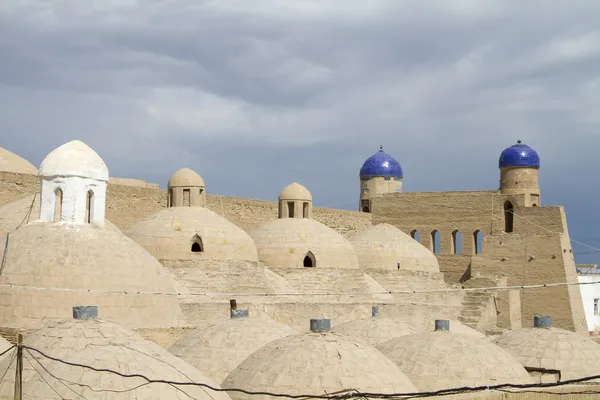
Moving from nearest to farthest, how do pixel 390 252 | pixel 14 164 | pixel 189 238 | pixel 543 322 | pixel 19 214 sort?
pixel 543 322, pixel 19 214, pixel 189 238, pixel 14 164, pixel 390 252

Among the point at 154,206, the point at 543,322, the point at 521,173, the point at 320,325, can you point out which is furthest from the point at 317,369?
the point at 521,173

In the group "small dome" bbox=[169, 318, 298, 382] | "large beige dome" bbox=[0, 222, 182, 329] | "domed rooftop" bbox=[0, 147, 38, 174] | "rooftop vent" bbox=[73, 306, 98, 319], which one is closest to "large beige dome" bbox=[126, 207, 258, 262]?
"large beige dome" bbox=[0, 222, 182, 329]

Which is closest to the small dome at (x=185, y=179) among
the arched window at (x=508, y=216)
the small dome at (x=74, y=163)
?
the small dome at (x=74, y=163)

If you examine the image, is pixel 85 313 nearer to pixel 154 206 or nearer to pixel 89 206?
pixel 89 206

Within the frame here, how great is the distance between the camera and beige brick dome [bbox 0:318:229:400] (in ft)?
34.7

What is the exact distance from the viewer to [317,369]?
12750 mm

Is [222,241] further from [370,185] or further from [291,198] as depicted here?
[370,185]

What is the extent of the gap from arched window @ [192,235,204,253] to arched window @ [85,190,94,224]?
485cm

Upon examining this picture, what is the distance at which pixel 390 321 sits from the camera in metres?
18.8

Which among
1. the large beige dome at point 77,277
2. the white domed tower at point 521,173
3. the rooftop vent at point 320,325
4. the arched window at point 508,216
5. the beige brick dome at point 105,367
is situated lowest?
the beige brick dome at point 105,367

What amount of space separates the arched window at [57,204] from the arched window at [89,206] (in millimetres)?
448

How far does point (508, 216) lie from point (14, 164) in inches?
643

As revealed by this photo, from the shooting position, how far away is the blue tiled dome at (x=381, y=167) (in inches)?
1602

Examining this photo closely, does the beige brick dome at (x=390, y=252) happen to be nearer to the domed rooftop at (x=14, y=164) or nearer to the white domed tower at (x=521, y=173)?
the white domed tower at (x=521, y=173)
